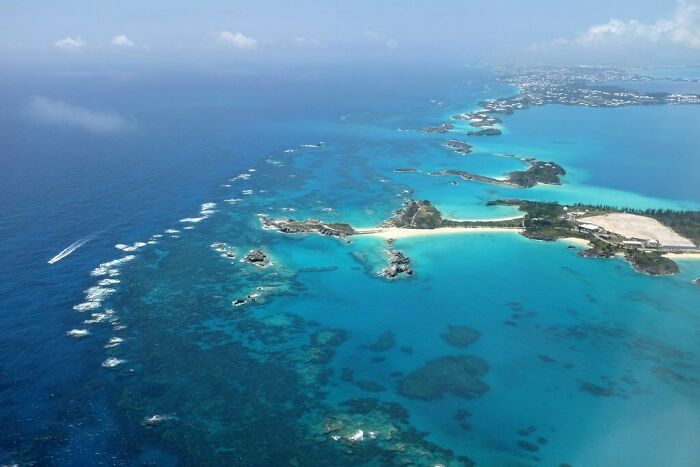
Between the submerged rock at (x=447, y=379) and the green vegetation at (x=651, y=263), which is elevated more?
the green vegetation at (x=651, y=263)

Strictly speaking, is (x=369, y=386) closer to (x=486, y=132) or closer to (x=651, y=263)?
(x=651, y=263)

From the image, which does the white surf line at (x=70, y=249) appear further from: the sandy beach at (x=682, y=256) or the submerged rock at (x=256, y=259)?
the sandy beach at (x=682, y=256)

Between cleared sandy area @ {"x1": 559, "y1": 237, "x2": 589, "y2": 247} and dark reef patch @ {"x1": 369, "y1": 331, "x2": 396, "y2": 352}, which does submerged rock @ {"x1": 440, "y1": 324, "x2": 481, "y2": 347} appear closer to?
dark reef patch @ {"x1": 369, "y1": 331, "x2": 396, "y2": 352}

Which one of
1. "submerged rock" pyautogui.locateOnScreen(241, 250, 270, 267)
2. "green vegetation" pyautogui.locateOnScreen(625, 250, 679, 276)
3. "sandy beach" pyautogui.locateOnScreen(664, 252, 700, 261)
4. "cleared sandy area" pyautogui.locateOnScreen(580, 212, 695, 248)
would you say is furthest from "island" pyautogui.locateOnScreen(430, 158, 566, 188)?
"submerged rock" pyautogui.locateOnScreen(241, 250, 270, 267)

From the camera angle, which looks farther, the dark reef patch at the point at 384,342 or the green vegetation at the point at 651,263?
the green vegetation at the point at 651,263

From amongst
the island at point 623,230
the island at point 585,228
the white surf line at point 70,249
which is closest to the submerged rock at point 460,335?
the island at point 585,228

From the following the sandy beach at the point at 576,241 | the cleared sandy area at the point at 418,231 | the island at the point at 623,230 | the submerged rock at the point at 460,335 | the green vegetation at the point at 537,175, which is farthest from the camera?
the green vegetation at the point at 537,175

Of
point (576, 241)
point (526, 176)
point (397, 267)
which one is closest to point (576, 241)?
point (576, 241)
